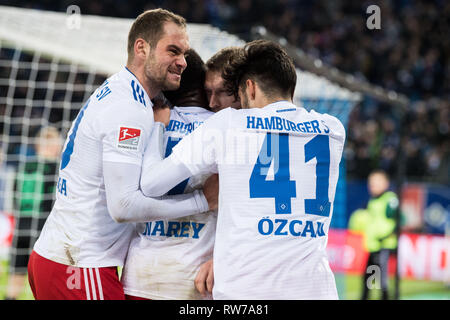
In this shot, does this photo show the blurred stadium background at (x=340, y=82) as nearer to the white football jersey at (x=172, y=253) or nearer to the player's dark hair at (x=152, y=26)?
the player's dark hair at (x=152, y=26)

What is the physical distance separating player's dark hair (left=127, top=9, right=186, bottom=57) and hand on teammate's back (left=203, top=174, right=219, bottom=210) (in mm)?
843

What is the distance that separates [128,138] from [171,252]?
0.65m

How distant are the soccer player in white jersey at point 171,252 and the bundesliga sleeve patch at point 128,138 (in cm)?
12

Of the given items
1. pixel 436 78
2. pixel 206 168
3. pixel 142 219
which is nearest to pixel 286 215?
pixel 206 168

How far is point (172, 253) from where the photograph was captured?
298cm

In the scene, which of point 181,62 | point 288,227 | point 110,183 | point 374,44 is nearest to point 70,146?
point 110,183

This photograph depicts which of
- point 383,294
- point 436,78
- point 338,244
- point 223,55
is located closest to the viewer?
point 223,55

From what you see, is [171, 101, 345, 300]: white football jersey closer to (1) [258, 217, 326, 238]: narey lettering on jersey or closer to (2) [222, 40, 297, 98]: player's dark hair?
(1) [258, 217, 326, 238]: narey lettering on jersey

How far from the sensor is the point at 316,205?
275 cm

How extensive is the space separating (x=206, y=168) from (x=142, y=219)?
15.9 inches

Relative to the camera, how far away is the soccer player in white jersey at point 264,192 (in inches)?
104

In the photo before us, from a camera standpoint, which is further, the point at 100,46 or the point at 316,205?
the point at 100,46

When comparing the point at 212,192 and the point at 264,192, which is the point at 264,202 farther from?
the point at 212,192

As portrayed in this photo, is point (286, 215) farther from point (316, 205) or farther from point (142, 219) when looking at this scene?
point (142, 219)
